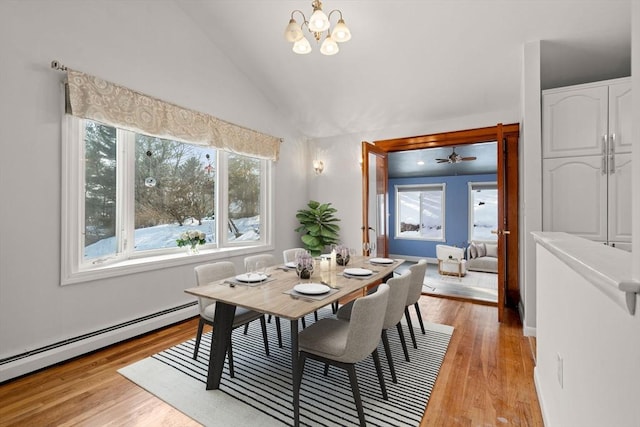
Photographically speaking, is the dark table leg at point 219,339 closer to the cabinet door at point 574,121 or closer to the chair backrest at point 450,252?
the cabinet door at point 574,121

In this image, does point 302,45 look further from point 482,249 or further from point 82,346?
point 482,249

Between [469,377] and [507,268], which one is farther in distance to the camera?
[507,268]

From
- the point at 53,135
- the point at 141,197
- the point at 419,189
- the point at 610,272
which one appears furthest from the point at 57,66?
the point at 419,189

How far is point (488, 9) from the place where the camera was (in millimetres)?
2656

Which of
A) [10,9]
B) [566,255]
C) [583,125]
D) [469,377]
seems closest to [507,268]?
[583,125]

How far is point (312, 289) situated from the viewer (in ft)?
6.50

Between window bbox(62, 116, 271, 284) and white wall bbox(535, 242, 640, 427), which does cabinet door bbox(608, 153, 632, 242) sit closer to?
white wall bbox(535, 242, 640, 427)

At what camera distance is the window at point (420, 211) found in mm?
7496

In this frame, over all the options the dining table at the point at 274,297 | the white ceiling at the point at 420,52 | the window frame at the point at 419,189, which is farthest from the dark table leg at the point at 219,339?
the window frame at the point at 419,189

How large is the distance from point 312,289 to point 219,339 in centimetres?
69

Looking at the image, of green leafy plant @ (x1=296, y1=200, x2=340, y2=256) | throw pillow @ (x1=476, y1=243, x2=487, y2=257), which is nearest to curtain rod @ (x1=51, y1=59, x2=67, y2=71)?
green leafy plant @ (x1=296, y1=200, x2=340, y2=256)

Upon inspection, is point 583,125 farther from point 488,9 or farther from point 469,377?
point 469,377

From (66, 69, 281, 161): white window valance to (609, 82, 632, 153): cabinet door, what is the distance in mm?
3703

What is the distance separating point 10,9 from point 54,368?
2.65 metres
